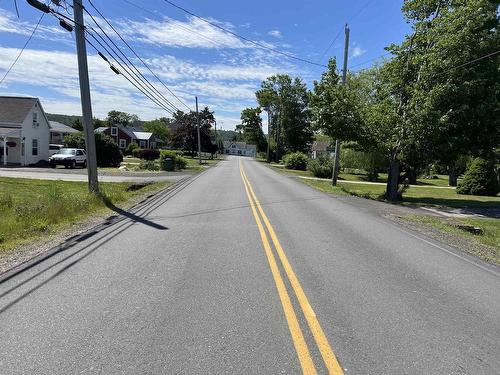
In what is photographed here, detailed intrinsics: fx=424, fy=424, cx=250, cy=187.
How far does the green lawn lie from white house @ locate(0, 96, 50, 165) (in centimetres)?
3212

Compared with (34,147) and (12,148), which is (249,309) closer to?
→ (12,148)

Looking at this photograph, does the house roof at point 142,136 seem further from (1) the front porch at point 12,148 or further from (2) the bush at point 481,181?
(2) the bush at point 481,181

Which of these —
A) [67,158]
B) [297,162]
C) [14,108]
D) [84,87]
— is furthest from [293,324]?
[297,162]

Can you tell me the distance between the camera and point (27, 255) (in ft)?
24.8

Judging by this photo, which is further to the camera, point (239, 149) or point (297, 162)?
point (239, 149)

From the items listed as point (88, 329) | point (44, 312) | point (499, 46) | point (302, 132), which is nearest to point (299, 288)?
point (88, 329)

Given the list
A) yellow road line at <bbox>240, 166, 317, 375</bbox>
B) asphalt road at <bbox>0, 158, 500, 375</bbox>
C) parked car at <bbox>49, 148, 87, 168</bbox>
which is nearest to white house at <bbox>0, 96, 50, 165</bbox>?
parked car at <bbox>49, 148, 87, 168</bbox>

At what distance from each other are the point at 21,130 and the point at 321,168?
28.8m

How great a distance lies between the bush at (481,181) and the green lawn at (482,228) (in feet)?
49.7

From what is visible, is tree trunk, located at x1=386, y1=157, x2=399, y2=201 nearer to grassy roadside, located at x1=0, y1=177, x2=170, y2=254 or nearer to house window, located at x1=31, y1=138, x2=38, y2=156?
grassy roadside, located at x1=0, y1=177, x2=170, y2=254

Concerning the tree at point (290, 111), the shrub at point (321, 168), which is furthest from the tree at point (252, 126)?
the shrub at point (321, 168)

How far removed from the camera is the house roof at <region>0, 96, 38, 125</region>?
116 feet

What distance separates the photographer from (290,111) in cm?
8206

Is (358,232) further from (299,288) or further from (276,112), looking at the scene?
(276,112)
